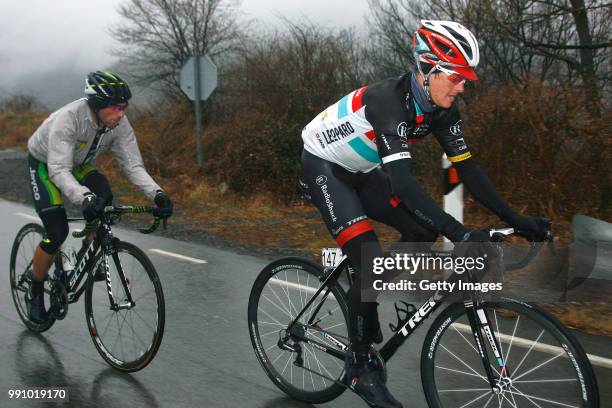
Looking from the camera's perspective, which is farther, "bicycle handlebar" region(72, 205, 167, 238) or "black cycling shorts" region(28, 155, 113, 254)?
"black cycling shorts" region(28, 155, 113, 254)

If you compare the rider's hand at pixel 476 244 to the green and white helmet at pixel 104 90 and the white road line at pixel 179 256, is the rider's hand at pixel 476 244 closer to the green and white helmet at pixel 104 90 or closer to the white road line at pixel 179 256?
the green and white helmet at pixel 104 90

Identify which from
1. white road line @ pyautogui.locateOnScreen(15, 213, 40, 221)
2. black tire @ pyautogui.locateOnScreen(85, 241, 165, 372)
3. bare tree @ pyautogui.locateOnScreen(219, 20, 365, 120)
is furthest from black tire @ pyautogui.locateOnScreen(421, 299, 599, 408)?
bare tree @ pyautogui.locateOnScreen(219, 20, 365, 120)

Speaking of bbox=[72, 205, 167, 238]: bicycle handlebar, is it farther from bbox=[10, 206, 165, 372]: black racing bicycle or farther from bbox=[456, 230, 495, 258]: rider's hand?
bbox=[456, 230, 495, 258]: rider's hand

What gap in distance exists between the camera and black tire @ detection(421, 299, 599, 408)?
119 inches

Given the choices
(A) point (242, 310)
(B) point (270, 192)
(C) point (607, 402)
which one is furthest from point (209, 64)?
(C) point (607, 402)

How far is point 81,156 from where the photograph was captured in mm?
4953

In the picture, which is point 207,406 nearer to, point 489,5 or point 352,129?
point 352,129

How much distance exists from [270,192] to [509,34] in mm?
6417

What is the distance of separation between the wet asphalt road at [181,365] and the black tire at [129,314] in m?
0.12

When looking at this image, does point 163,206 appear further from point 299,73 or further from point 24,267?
point 299,73

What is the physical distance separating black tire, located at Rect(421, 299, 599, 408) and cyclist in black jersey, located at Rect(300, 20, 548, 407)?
0.33m

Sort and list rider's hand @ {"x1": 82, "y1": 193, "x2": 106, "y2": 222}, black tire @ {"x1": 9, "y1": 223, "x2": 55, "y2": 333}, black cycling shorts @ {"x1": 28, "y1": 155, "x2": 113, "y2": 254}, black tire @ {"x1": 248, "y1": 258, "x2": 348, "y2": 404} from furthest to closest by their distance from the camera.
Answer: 1. black tire @ {"x1": 9, "y1": 223, "x2": 55, "y2": 333}
2. black cycling shorts @ {"x1": 28, "y1": 155, "x2": 113, "y2": 254}
3. rider's hand @ {"x1": 82, "y1": 193, "x2": 106, "y2": 222}
4. black tire @ {"x1": 248, "y1": 258, "x2": 348, "y2": 404}

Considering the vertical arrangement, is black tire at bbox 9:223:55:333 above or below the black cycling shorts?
below

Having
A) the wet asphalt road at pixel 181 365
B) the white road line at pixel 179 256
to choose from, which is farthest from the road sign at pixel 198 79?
the wet asphalt road at pixel 181 365
